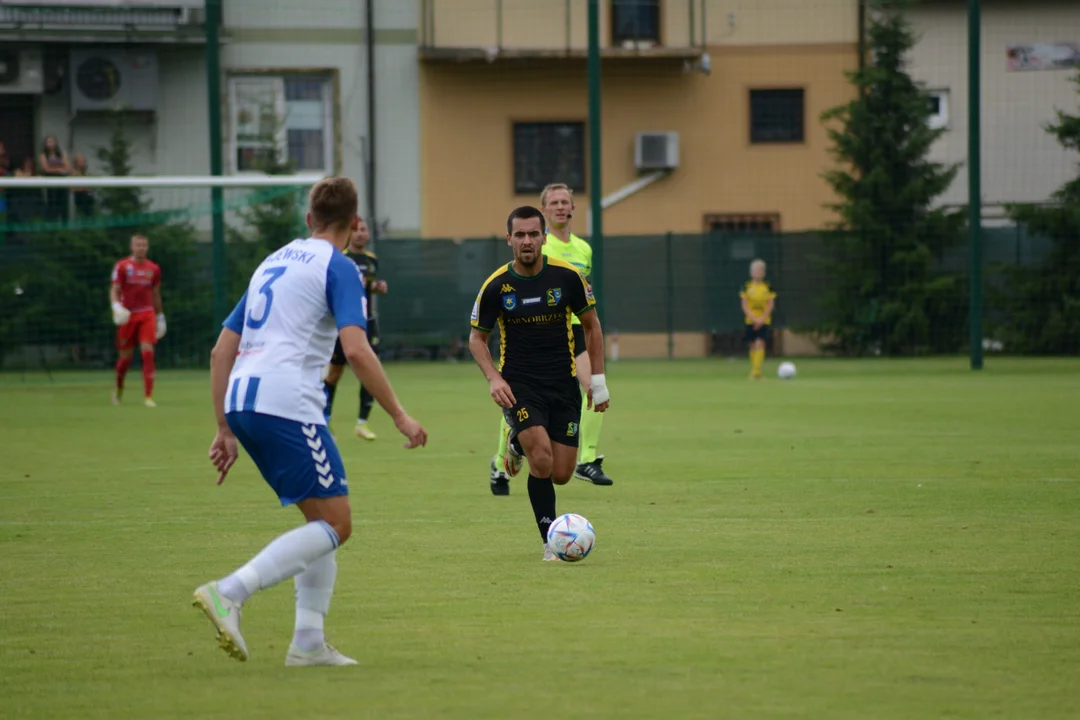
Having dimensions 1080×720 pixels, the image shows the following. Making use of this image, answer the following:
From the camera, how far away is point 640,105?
34875mm

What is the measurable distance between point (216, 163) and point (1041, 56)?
737 inches

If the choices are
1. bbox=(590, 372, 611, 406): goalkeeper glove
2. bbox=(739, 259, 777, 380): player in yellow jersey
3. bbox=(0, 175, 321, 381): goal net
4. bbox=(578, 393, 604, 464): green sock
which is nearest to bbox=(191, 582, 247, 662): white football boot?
bbox=(590, 372, 611, 406): goalkeeper glove

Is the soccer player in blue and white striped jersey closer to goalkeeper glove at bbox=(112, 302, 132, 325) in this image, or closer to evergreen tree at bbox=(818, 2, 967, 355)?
goalkeeper glove at bbox=(112, 302, 132, 325)

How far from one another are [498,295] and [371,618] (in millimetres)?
2836

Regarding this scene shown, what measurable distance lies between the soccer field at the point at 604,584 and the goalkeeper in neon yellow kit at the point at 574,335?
0.18m

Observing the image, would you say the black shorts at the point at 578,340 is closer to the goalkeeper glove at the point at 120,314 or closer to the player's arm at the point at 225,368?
the player's arm at the point at 225,368

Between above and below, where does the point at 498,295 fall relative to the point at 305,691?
above

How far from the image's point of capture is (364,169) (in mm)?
33531

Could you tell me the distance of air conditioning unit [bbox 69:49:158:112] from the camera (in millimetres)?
31828

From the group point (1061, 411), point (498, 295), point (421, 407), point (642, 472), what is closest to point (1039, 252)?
point (1061, 411)

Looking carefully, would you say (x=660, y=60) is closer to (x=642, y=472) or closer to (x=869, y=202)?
(x=869, y=202)

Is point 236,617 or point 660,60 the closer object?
point 236,617

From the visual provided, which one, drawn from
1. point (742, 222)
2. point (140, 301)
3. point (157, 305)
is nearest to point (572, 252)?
point (157, 305)

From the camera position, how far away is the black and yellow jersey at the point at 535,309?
9.18m
